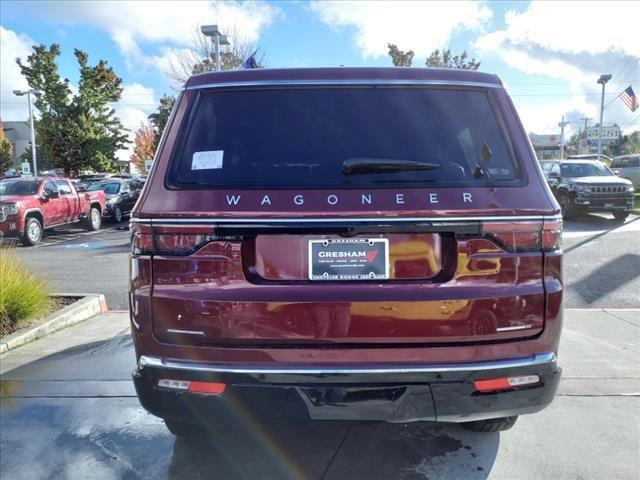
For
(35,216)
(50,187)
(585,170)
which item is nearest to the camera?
(35,216)

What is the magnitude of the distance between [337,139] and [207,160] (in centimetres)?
62

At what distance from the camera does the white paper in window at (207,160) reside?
7.95 ft

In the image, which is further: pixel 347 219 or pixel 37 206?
pixel 37 206

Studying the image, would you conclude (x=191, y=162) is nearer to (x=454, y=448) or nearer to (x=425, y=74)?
(x=425, y=74)

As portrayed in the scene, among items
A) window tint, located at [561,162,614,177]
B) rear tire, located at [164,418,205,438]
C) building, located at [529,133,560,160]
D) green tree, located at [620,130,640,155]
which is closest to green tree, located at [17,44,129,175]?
window tint, located at [561,162,614,177]

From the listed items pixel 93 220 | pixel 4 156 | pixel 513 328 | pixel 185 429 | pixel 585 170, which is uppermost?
pixel 4 156

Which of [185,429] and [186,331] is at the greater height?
[186,331]

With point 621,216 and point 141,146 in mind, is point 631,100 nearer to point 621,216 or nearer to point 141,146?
point 621,216

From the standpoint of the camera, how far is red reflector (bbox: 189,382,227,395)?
2.28 meters

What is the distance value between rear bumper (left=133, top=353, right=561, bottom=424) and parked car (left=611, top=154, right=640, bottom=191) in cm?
2488

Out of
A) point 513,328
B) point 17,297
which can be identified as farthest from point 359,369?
point 17,297

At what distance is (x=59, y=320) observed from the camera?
573 centimetres

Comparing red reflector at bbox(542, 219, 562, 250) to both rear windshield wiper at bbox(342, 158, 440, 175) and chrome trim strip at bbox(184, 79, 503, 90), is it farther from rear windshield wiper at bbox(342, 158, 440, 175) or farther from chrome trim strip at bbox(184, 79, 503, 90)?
chrome trim strip at bbox(184, 79, 503, 90)

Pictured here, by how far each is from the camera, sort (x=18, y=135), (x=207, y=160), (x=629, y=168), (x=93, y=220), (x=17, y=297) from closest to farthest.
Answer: (x=207, y=160)
(x=17, y=297)
(x=93, y=220)
(x=629, y=168)
(x=18, y=135)
